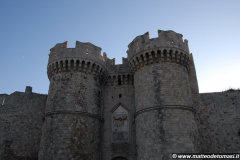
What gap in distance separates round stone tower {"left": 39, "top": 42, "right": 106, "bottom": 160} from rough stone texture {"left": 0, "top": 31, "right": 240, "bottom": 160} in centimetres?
5

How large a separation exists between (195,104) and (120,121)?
4870mm

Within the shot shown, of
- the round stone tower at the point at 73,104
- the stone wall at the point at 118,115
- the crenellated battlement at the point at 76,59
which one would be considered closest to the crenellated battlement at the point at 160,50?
the stone wall at the point at 118,115

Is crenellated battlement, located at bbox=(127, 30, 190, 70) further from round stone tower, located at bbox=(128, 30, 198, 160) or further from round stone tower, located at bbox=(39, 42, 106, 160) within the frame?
round stone tower, located at bbox=(39, 42, 106, 160)

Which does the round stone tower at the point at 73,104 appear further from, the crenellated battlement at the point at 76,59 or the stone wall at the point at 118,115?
the stone wall at the point at 118,115

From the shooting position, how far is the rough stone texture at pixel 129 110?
1162 cm

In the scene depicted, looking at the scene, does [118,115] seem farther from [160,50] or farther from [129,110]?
[160,50]

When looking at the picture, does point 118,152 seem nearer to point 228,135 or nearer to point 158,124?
point 158,124

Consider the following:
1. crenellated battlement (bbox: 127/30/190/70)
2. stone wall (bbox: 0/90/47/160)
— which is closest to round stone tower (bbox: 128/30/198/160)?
crenellated battlement (bbox: 127/30/190/70)

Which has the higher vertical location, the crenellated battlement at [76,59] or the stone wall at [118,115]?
the crenellated battlement at [76,59]

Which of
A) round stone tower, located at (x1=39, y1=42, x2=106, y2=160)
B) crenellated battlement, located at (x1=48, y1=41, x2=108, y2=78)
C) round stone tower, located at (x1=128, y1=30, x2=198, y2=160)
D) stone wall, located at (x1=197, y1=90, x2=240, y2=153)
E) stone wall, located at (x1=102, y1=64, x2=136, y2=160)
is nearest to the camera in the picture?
round stone tower, located at (x1=128, y1=30, x2=198, y2=160)

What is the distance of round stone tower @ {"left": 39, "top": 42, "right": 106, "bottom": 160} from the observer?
1224 centimetres

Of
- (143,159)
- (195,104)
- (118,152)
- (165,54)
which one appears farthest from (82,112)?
(195,104)

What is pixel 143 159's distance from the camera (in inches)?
449

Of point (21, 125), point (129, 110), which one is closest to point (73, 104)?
point (129, 110)
